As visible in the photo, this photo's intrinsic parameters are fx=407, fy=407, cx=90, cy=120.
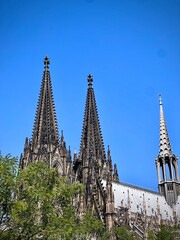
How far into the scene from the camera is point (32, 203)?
A: 67.1 ft

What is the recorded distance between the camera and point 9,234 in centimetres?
1956

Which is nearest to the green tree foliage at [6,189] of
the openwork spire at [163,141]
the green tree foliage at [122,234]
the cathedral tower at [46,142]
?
the green tree foliage at [122,234]

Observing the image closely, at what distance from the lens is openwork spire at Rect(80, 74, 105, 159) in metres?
55.5

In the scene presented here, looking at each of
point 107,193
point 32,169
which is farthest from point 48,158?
point 32,169

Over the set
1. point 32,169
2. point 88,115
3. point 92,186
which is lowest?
point 32,169

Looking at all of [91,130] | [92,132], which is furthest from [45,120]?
[92,132]

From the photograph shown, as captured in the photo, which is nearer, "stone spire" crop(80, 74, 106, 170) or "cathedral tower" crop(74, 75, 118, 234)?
"cathedral tower" crop(74, 75, 118, 234)

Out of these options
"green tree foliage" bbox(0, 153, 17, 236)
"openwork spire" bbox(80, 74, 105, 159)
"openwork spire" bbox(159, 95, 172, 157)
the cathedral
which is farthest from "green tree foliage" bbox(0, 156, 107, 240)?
"openwork spire" bbox(159, 95, 172, 157)

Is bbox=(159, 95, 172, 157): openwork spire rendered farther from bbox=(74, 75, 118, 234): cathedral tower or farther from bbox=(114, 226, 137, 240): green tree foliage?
bbox=(114, 226, 137, 240): green tree foliage

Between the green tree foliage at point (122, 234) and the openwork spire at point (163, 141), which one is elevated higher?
the openwork spire at point (163, 141)

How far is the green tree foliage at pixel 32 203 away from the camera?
19.7 metres

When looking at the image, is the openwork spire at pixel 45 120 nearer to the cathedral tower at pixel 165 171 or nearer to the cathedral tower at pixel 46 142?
the cathedral tower at pixel 46 142

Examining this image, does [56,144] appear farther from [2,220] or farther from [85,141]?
[2,220]

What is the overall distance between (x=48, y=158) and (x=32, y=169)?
32.1 m
